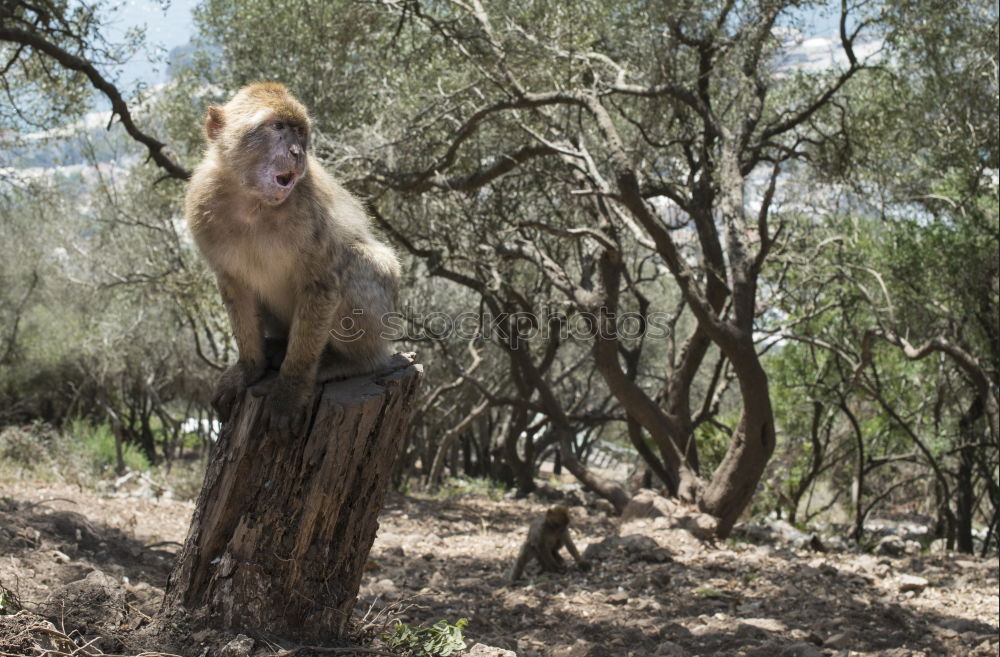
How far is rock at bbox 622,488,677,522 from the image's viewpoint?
9.20 meters

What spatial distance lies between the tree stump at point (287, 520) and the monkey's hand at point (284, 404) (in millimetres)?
41

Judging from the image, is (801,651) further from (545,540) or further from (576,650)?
(545,540)

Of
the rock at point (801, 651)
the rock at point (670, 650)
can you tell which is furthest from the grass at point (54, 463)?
the rock at point (801, 651)

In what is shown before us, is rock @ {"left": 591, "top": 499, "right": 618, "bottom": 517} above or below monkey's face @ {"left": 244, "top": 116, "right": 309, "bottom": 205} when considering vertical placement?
below

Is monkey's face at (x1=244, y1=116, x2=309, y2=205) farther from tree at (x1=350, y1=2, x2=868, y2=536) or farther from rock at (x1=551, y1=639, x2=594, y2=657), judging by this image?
tree at (x1=350, y1=2, x2=868, y2=536)

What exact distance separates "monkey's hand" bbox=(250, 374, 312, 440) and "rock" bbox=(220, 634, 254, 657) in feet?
2.73

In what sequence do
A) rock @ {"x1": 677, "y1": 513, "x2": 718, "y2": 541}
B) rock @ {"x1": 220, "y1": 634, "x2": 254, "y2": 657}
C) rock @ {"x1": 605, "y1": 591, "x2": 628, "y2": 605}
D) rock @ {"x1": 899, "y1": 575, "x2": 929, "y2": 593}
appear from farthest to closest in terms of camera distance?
rock @ {"x1": 677, "y1": 513, "x2": 718, "y2": 541} → rock @ {"x1": 899, "y1": 575, "x2": 929, "y2": 593} → rock @ {"x1": 605, "y1": 591, "x2": 628, "y2": 605} → rock @ {"x1": 220, "y1": 634, "x2": 254, "y2": 657}

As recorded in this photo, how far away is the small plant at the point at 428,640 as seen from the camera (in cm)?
375

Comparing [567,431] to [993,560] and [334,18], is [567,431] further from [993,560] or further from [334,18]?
[334,18]

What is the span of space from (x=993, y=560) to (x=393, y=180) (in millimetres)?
7599

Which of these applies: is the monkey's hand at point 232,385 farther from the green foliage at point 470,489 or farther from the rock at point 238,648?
the green foliage at point 470,489

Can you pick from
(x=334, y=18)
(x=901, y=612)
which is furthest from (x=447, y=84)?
(x=901, y=612)

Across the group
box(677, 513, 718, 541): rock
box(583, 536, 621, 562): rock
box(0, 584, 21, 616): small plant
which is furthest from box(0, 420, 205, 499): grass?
box(0, 584, 21, 616): small plant

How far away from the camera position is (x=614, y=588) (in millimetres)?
7148
